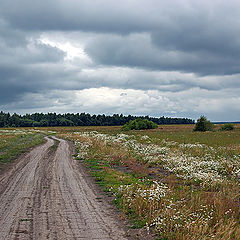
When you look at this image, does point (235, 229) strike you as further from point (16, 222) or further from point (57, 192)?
point (57, 192)

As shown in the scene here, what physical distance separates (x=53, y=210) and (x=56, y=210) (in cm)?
9

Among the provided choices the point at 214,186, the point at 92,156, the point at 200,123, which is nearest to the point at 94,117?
the point at 200,123

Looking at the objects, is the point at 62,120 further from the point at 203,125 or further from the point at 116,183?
the point at 116,183

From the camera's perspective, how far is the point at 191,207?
8.51 m

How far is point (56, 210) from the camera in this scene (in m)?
8.73

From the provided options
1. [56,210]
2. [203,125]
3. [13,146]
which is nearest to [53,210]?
[56,210]

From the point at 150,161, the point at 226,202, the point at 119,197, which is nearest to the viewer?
the point at 226,202

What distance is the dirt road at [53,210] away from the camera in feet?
22.8

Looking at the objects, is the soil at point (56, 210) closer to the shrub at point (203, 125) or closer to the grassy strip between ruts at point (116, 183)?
the grassy strip between ruts at point (116, 183)

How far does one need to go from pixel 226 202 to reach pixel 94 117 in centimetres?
17323

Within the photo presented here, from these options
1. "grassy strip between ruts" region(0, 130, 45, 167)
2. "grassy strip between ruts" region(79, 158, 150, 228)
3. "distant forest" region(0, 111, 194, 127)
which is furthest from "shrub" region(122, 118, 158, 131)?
"grassy strip between ruts" region(79, 158, 150, 228)

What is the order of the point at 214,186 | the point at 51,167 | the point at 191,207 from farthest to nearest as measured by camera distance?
the point at 51,167 < the point at 214,186 < the point at 191,207

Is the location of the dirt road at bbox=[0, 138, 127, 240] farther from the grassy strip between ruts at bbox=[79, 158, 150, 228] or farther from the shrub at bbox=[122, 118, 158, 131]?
the shrub at bbox=[122, 118, 158, 131]

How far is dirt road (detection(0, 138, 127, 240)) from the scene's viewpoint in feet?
22.8
